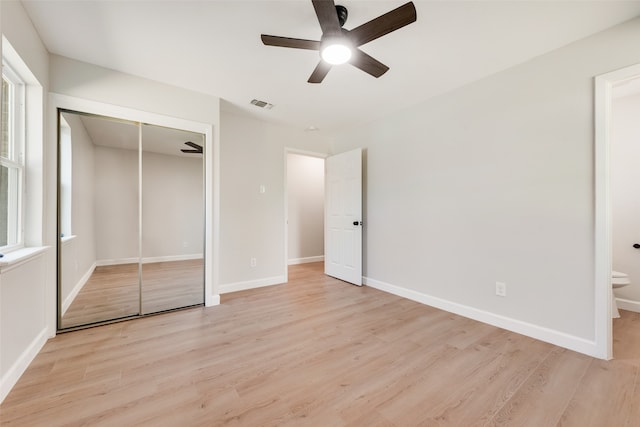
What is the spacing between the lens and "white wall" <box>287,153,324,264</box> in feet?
18.8

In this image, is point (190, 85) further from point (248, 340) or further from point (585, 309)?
point (585, 309)

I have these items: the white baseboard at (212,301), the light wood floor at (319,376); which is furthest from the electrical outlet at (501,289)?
the white baseboard at (212,301)

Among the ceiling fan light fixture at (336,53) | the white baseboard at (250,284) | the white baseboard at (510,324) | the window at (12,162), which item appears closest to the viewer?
the ceiling fan light fixture at (336,53)

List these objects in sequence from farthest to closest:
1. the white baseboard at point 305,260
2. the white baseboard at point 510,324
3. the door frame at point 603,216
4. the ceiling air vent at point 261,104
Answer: the white baseboard at point 305,260 < the ceiling air vent at point 261,104 < the white baseboard at point 510,324 < the door frame at point 603,216

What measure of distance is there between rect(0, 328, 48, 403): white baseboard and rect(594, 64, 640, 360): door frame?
3965 millimetres

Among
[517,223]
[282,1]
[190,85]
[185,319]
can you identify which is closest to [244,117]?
[190,85]

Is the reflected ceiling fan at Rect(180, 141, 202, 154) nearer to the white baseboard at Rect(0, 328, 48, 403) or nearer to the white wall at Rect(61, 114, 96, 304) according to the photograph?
the white wall at Rect(61, 114, 96, 304)

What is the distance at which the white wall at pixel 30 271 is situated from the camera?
1603 mm

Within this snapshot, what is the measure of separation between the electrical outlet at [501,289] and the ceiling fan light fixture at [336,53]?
2.45 meters

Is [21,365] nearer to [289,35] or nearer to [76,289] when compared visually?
[76,289]

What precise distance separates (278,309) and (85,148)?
2528 mm

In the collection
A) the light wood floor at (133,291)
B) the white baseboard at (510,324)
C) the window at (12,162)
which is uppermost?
the window at (12,162)

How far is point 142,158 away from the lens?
279 cm

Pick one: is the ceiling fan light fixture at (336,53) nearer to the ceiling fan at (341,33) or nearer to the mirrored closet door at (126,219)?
the ceiling fan at (341,33)
